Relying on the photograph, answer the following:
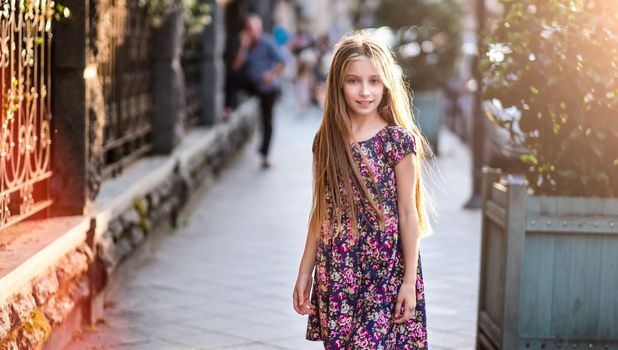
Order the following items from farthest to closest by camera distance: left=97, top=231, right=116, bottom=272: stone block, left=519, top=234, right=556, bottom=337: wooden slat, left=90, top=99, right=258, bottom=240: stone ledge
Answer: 1. left=90, top=99, right=258, bottom=240: stone ledge
2. left=97, top=231, right=116, bottom=272: stone block
3. left=519, top=234, right=556, bottom=337: wooden slat

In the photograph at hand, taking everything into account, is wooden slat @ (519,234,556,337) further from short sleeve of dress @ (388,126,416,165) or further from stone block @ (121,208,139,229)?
stone block @ (121,208,139,229)

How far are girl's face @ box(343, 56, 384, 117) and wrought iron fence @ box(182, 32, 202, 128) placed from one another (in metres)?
8.79

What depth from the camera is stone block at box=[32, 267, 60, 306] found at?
5262 mm

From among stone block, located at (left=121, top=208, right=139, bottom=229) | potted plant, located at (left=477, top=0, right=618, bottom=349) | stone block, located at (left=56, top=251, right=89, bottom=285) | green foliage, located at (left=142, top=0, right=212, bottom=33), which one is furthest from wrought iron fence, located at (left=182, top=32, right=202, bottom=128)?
potted plant, located at (left=477, top=0, right=618, bottom=349)

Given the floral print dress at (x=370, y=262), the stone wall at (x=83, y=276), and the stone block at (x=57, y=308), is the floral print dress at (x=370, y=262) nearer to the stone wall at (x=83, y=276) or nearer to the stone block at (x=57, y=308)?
the stone wall at (x=83, y=276)

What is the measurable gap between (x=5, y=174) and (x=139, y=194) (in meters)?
3.05

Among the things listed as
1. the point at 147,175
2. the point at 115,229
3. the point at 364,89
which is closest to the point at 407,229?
the point at 364,89

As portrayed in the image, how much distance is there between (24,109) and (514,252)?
94.6 inches

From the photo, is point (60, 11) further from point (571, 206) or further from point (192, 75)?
point (192, 75)

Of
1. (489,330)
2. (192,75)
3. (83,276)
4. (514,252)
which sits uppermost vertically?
(192,75)

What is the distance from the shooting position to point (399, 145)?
430 centimetres

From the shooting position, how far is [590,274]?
213 inches

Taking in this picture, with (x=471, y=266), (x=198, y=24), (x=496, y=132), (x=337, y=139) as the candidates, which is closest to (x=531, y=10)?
(x=337, y=139)

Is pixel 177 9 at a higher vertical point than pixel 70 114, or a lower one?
higher
